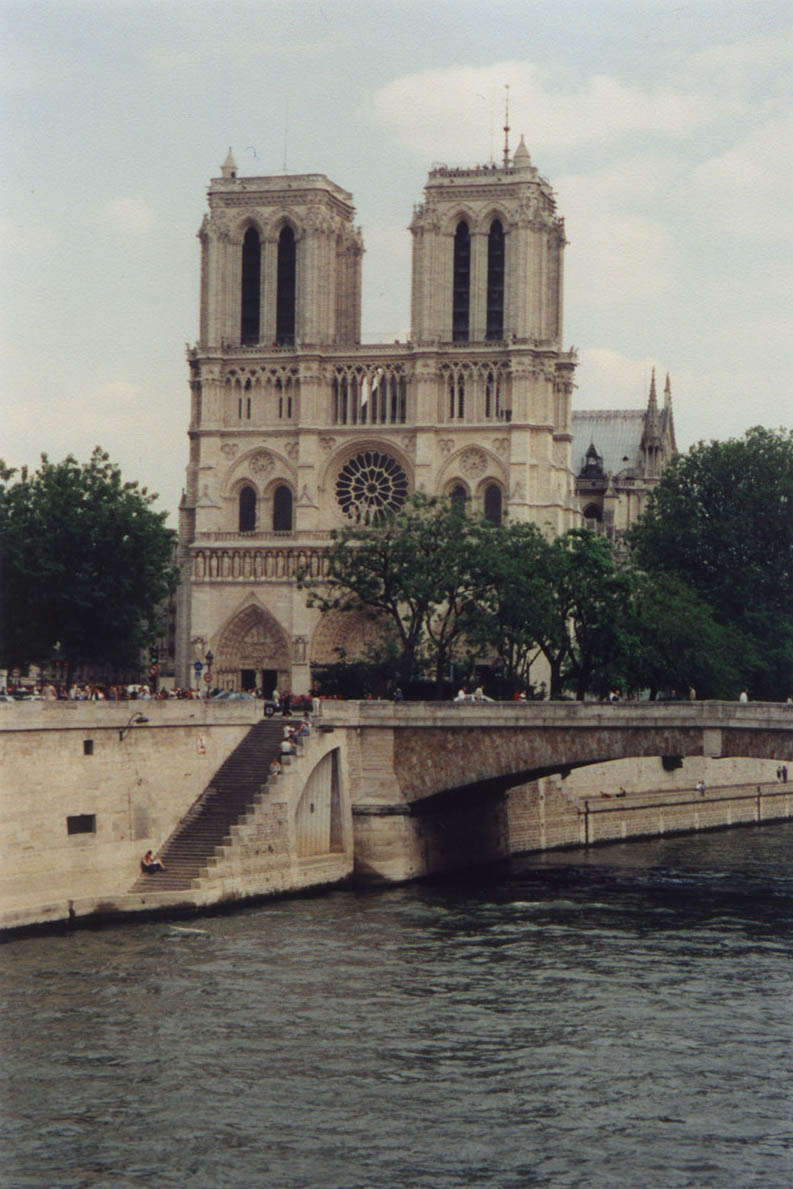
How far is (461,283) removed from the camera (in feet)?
406

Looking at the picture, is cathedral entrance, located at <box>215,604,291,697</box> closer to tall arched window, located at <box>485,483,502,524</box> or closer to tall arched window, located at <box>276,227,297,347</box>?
tall arched window, located at <box>485,483,502,524</box>

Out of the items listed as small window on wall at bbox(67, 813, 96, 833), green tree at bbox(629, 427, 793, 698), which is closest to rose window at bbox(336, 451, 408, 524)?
green tree at bbox(629, 427, 793, 698)

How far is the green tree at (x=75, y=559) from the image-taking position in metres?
86.8

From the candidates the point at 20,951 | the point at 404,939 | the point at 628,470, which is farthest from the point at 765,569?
the point at 20,951

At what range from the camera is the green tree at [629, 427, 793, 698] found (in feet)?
379

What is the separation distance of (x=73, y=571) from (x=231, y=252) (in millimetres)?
43429

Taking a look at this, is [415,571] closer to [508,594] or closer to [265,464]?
[508,594]

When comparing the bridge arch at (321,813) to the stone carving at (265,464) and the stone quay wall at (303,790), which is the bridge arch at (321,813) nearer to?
the stone quay wall at (303,790)

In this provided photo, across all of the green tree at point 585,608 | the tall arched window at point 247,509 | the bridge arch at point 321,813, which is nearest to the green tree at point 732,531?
the green tree at point 585,608

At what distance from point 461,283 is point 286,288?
10873 millimetres

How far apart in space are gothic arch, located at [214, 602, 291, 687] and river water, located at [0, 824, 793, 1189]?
6034cm

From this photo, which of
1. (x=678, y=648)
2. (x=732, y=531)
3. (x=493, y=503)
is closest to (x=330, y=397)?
(x=493, y=503)

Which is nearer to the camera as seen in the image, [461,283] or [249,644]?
[249,644]

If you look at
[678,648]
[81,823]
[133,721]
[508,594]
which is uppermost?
[508,594]
